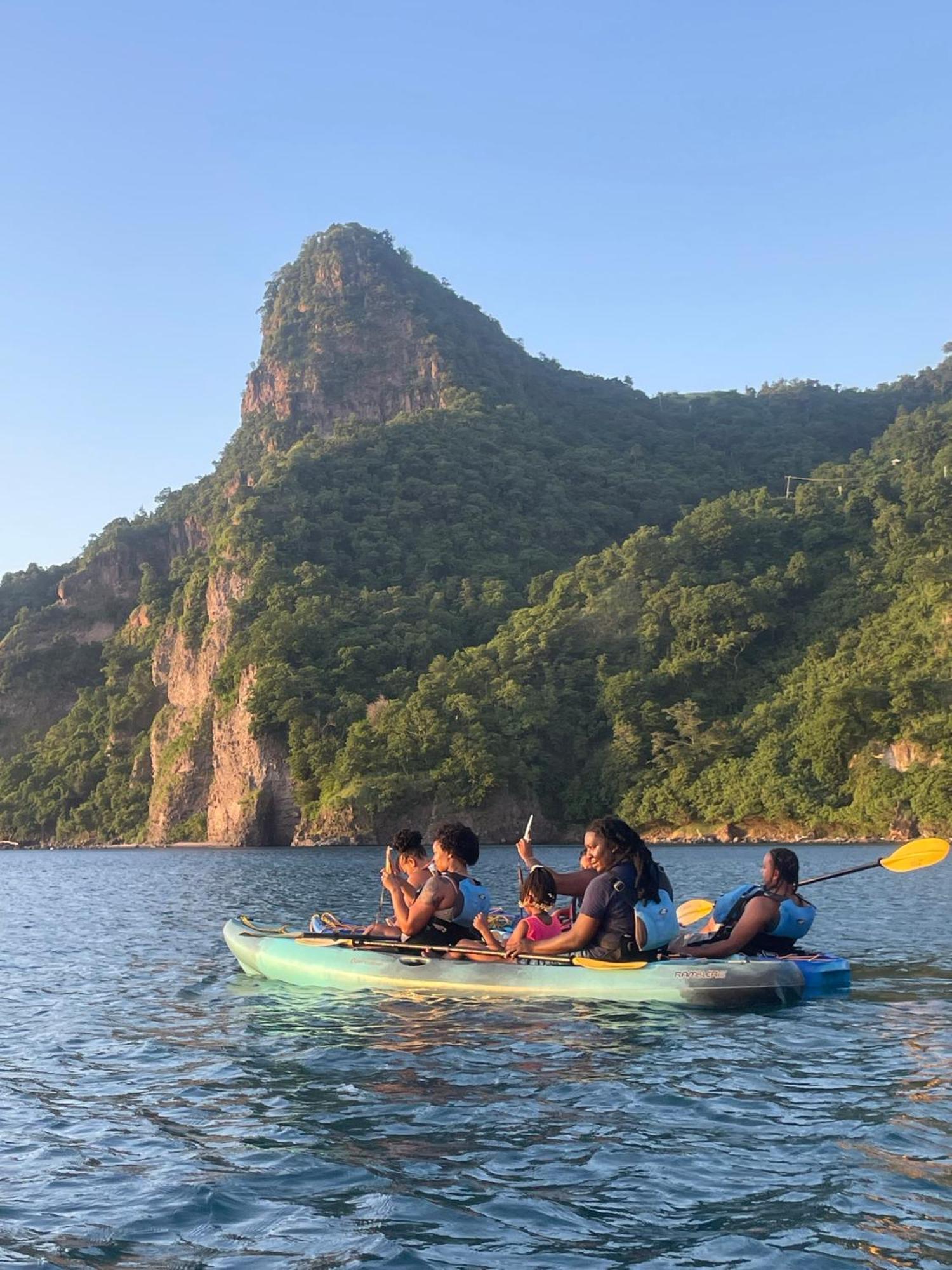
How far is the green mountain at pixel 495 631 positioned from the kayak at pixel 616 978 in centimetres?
4398

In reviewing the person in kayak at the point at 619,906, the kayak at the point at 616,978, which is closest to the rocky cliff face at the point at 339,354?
the kayak at the point at 616,978

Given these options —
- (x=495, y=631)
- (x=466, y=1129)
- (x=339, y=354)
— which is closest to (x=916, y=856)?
(x=466, y=1129)

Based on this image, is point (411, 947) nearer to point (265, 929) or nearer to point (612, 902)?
point (612, 902)

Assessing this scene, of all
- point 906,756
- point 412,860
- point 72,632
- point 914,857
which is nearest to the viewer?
point 412,860

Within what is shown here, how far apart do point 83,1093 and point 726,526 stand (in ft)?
238

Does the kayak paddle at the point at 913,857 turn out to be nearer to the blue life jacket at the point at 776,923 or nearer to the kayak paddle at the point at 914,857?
the kayak paddle at the point at 914,857

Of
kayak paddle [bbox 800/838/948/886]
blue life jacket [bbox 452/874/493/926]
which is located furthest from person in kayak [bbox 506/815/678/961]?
kayak paddle [bbox 800/838/948/886]

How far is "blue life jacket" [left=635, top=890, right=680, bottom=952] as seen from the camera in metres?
11.7

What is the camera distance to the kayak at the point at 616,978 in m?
11.8

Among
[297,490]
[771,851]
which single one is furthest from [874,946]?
[297,490]

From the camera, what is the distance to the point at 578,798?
67.7 metres

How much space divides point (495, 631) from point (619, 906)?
69552mm

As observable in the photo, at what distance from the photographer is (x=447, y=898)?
12.8 metres

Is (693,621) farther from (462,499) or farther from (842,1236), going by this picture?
(842,1236)
